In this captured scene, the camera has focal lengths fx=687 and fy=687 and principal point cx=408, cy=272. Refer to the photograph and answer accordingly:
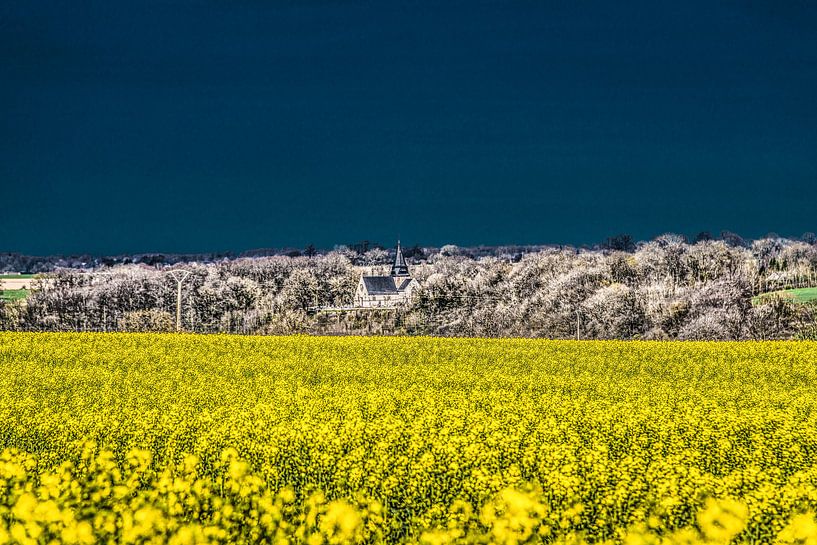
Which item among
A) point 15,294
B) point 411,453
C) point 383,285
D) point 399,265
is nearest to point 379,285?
point 383,285

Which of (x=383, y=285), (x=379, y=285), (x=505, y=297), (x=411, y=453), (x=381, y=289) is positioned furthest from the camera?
(x=383, y=285)

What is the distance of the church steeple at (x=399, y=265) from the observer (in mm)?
87894

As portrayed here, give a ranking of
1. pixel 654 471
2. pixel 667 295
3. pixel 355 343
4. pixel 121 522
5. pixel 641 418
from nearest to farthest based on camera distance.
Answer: pixel 121 522, pixel 654 471, pixel 641 418, pixel 355 343, pixel 667 295

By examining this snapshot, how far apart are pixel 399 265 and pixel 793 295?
54.6 metres

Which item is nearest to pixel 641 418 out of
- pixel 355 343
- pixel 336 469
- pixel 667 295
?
pixel 336 469

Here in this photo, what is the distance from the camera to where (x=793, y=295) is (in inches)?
1583

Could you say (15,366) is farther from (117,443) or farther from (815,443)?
(815,443)

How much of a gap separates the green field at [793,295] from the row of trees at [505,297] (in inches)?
23.6

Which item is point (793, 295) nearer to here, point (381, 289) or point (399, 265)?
point (381, 289)

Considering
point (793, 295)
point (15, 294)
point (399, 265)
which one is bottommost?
point (793, 295)

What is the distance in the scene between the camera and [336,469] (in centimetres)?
817

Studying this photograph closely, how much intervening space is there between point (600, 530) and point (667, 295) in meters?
39.9

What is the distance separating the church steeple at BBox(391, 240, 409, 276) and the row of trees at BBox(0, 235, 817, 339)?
44.4ft

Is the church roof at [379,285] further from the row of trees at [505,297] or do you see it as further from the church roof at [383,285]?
the row of trees at [505,297]
